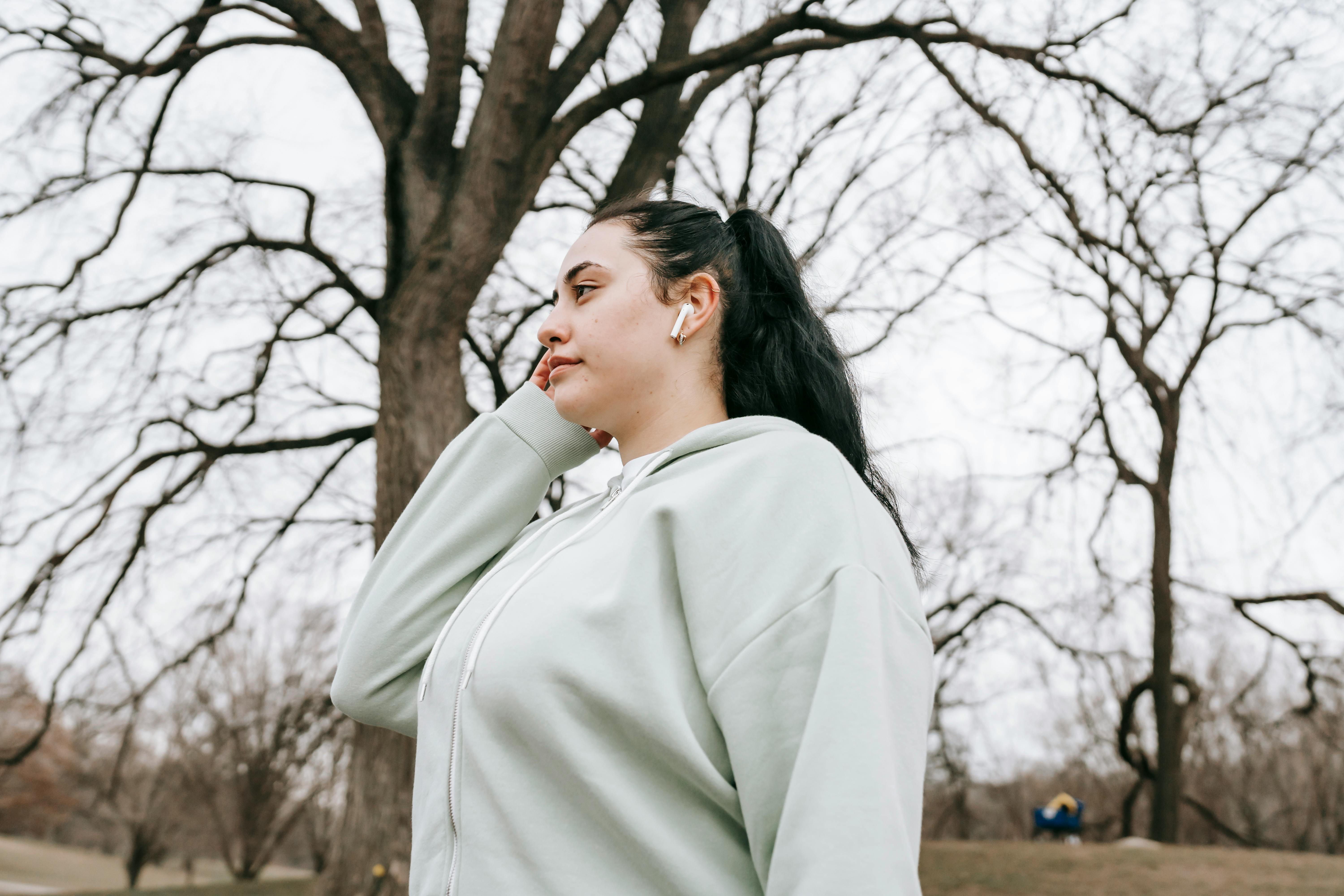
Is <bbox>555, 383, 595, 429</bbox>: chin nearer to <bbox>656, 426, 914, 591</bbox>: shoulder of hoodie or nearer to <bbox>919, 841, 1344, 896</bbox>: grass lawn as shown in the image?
<bbox>656, 426, 914, 591</bbox>: shoulder of hoodie

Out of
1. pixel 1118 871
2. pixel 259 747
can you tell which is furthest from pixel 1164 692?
pixel 259 747

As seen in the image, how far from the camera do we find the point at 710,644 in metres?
1.06

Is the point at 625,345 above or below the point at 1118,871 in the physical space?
above

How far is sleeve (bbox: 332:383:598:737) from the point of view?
155 cm

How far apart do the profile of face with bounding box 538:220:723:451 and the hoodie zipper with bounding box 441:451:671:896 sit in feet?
0.46

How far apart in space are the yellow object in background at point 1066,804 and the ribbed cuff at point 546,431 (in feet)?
27.8

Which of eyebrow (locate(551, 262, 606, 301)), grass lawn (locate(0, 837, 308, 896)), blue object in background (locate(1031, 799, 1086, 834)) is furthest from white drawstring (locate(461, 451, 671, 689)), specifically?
grass lawn (locate(0, 837, 308, 896))

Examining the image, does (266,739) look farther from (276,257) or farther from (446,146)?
(446,146)

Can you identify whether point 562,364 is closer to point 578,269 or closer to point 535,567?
point 578,269

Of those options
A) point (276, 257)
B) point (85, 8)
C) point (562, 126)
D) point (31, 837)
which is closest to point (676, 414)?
point (562, 126)

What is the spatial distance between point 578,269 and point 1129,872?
608 centimetres

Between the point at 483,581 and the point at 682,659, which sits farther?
the point at 483,581

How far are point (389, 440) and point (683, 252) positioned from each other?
3247mm

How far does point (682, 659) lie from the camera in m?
1.10
